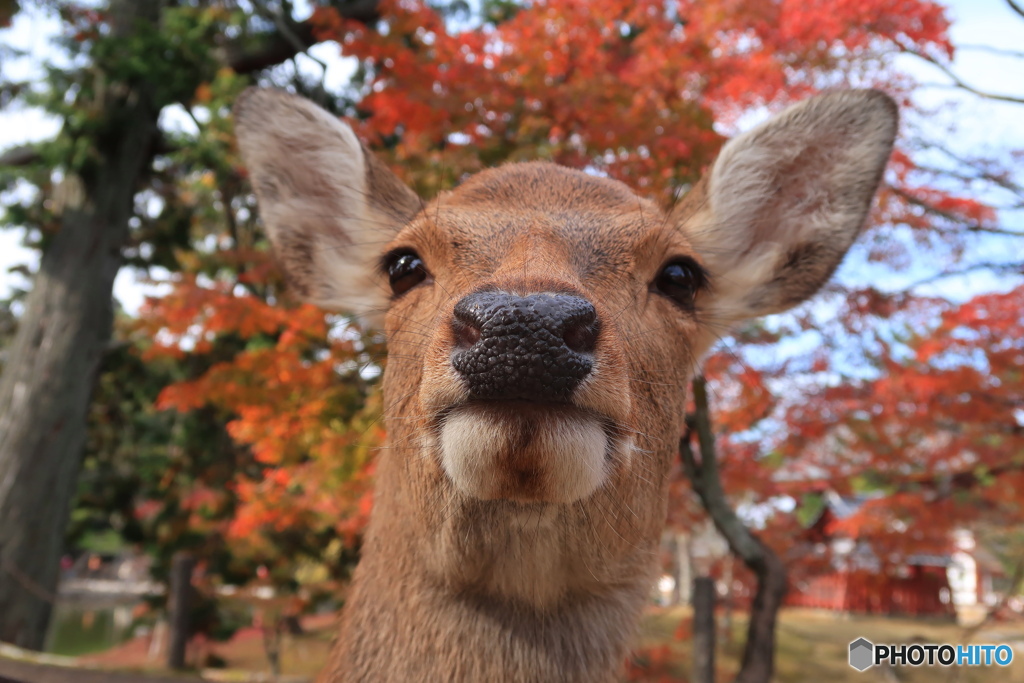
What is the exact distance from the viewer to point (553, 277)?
6.45 ft

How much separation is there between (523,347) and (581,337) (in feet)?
0.67

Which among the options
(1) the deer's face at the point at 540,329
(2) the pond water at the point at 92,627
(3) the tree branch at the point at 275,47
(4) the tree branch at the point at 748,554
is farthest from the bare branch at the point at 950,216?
(2) the pond water at the point at 92,627

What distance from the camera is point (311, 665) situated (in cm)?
1305

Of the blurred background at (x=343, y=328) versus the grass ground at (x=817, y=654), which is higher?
the blurred background at (x=343, y=328)

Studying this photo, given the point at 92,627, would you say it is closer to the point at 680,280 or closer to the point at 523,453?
the point at 680,280

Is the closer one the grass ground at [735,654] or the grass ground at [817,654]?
the grass ground at [817,654]

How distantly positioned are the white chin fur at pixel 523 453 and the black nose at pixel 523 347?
7cm

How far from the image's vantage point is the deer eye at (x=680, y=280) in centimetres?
273

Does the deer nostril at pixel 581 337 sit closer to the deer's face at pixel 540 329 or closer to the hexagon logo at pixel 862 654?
the deer's face at pixel 540 329

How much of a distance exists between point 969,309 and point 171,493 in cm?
1381

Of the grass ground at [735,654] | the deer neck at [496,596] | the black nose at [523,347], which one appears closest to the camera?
the black nose at [523,347]

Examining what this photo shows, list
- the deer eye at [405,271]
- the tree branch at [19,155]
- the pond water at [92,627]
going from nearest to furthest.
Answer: the deer eye at [405,271] → the tree branch at [19,155] → the pond water at [92,627]

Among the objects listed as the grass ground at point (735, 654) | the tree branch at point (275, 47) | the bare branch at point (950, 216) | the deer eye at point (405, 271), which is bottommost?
the grass ground at point (735, 654)

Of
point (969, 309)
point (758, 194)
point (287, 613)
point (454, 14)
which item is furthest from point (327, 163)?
point (287, 613)
